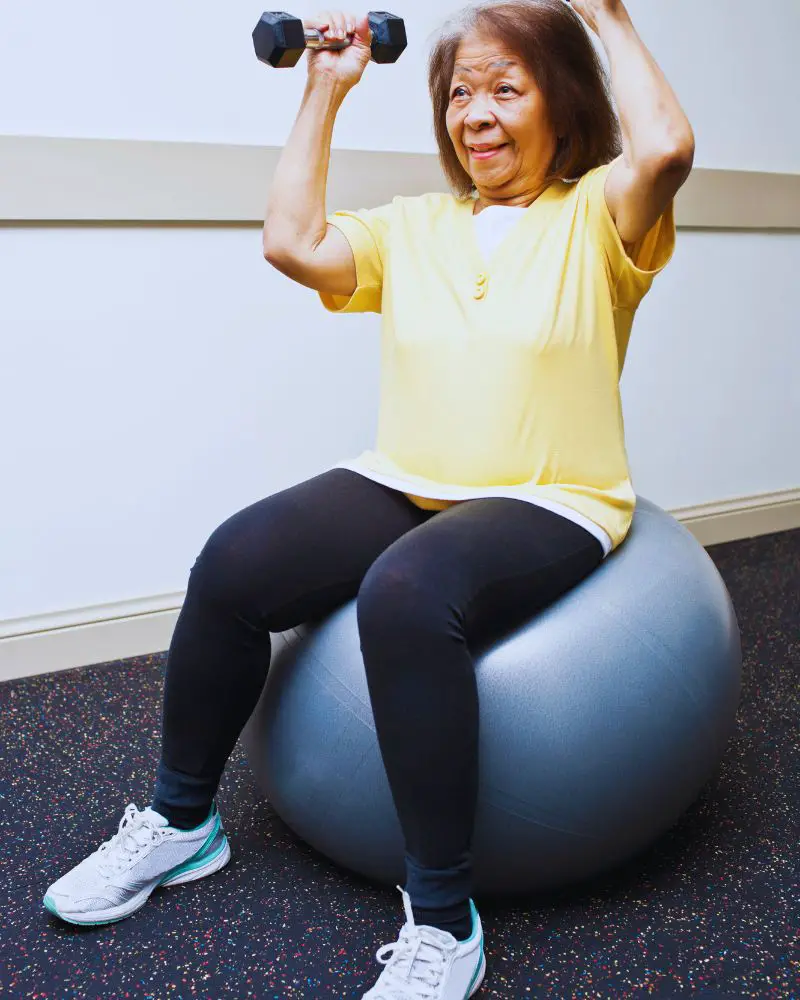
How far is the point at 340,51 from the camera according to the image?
1.33 meters

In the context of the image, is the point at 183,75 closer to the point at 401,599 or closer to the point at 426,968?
the point at 401,599

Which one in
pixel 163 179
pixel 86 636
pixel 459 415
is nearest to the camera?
pixel 459 415

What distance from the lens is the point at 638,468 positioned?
2678 millimetres

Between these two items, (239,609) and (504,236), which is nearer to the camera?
(239,609)

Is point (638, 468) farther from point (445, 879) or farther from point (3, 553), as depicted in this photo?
point (445, 879)

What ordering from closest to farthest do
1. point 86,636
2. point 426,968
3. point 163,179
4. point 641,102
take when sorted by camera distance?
point 426,968, point 641,102, point 163,179, point 86,636

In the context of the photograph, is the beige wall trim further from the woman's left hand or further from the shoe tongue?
the shoe tongue

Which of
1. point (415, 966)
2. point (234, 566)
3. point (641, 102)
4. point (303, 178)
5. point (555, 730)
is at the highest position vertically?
point (641, 102)

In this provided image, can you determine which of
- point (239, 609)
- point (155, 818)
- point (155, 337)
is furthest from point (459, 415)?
point (155, 337)

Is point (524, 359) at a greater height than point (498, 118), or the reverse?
point (498, 118)

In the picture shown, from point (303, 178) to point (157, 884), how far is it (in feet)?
2.93

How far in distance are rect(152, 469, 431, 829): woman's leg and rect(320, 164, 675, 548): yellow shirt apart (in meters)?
0.12

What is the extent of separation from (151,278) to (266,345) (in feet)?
0.87

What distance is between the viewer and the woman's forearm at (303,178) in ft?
4.33
